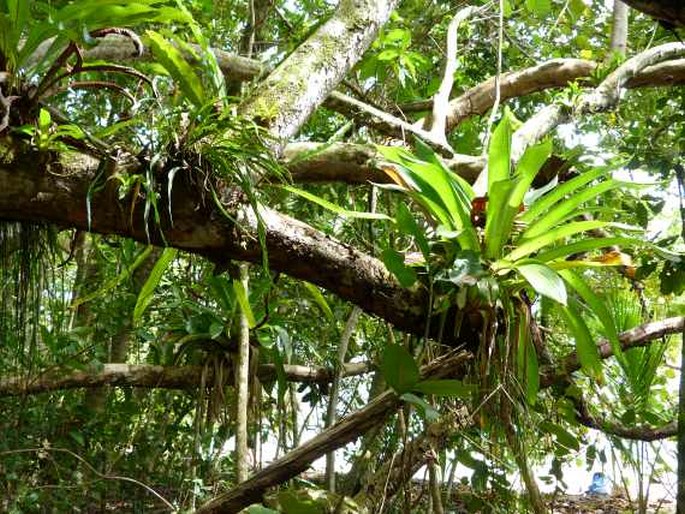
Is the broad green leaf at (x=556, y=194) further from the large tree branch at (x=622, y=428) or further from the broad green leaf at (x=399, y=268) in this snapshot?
the large tree branch at (x=622, y=428)

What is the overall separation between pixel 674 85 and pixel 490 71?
3.61 feet

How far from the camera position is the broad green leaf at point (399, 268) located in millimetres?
1388

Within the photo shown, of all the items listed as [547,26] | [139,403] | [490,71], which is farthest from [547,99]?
[139,403]

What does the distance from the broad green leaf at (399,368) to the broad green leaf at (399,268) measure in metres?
0.23

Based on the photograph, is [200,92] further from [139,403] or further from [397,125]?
[139,403]

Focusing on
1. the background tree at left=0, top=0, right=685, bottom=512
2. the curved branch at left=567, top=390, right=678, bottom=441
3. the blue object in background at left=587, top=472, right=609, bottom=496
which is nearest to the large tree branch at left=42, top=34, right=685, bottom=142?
the background tree at left=0, top=0, right=685, bottom=512

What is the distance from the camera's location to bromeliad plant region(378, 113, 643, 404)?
147cm

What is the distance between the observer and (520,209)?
5.21 ft

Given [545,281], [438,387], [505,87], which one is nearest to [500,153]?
[545,281]

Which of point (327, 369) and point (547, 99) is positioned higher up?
point (547, 99)

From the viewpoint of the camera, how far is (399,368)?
119 centimetres

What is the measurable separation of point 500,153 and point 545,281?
381 millimetres

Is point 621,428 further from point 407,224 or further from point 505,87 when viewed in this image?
point 505,87

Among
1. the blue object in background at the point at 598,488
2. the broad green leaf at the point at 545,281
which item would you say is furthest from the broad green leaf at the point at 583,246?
the blue object in background at the point at 598,488
